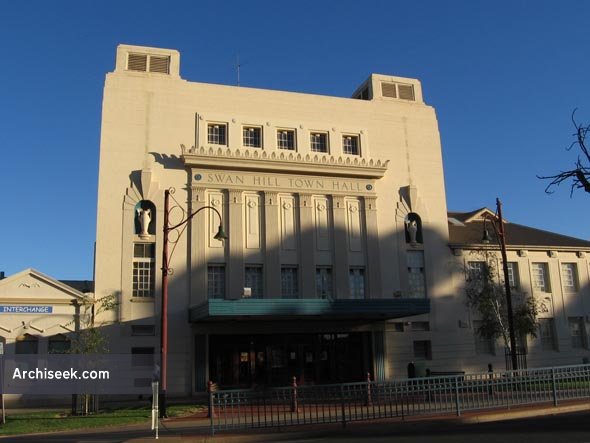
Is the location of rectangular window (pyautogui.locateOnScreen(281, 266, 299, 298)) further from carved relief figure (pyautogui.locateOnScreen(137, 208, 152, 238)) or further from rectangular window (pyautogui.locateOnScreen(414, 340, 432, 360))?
rectangular window (pyautogui.locateOnScreen(414, 340, 432, 360))

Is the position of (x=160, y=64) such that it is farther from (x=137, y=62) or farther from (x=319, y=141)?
(x=319, y=141)

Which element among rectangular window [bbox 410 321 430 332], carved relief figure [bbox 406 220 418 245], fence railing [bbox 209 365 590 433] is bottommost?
fence railing [bbox 209 365 590 433]

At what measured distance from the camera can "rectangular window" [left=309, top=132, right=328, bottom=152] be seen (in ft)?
116

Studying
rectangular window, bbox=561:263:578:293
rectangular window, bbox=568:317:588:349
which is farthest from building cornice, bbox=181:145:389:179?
rectangular window, bbox=568:317:588:349

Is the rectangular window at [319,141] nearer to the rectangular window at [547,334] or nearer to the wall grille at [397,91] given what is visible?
the wall grille at [397,91]

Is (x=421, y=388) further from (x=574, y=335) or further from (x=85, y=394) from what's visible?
(x=574, y=335)

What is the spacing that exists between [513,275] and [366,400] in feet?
78.2

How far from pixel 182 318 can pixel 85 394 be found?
7.97m

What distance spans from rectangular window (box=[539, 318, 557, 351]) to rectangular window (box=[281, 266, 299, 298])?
50.9 feet

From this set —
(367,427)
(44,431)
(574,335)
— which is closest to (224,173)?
(44,431)

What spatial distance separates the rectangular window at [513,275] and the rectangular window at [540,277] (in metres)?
1.31

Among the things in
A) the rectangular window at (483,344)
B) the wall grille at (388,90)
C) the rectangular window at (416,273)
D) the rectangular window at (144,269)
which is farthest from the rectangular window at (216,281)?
the wall grille at (388,90)

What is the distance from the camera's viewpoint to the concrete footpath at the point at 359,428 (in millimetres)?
14794

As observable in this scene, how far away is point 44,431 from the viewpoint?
1795 cm
